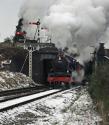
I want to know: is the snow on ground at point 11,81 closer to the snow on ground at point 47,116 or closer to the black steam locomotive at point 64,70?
the black steam locomotive at point 64,70

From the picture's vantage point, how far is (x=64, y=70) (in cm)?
→ 3988

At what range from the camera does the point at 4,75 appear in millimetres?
43438

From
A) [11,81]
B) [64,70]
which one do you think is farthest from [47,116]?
[11,81]

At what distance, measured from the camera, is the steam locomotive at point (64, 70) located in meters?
39.3

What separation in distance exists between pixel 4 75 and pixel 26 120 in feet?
96.4

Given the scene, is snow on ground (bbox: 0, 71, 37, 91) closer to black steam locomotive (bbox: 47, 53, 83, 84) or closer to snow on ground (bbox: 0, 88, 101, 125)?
black steam locomotive (bbox: 47, 53, 83, 84)

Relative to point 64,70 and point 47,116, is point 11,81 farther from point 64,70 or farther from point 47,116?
point 47,116

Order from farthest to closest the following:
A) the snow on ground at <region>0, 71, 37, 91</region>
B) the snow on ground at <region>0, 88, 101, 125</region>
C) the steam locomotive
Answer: the steam locomotive < the snow on ground at <region>0, 71, 37, 91</region> < the snow on ground at <region>0, 88, 101, 125</region>

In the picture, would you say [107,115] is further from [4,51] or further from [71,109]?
[4,51]

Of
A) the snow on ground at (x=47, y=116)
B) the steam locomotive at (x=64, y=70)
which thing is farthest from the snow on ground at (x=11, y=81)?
the snow on ground at (x=47, y=116)

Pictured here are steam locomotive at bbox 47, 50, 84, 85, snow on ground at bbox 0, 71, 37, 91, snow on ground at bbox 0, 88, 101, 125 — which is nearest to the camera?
snow on ground at bbox 0, 88, 101, 125

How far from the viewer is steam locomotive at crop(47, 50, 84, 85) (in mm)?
39312

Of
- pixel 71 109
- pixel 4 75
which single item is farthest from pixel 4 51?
pixel 71 109

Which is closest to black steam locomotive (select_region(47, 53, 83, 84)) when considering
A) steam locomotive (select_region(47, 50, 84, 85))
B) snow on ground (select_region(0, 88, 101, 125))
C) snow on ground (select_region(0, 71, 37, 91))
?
steam locomotive (select_region(47, 50, 84, 85))
